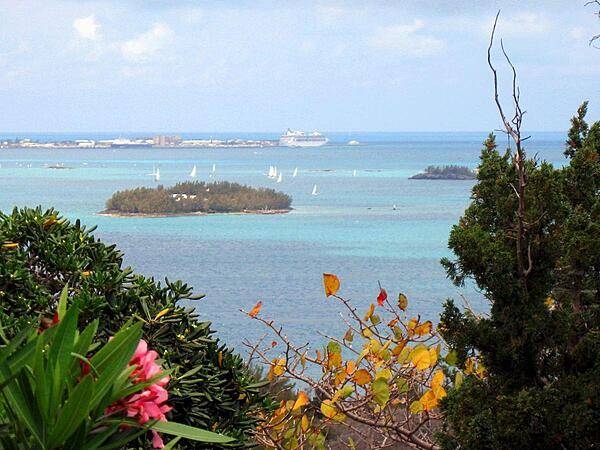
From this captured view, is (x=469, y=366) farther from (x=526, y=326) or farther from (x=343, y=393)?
(x=343, y=393)

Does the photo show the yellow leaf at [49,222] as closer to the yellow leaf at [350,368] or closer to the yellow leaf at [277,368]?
the yellow leaf at [277,368]

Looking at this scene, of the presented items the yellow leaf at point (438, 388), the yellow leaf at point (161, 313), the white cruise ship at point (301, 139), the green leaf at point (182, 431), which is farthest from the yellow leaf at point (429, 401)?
the white cruise ship at point (301, 139)

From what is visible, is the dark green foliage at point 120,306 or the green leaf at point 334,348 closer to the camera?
the dark green foliage at point 120,306

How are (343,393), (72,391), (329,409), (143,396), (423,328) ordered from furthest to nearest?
1. (423,328)
2. (329,409)
3. (343,393)
4. (143,396)
5. (72,391)

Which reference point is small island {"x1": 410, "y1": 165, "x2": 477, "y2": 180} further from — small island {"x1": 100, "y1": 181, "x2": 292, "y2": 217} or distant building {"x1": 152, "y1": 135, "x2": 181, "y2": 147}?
distant building {"x1": 152, "y1": 135, "x2": 181, "y2": 147}

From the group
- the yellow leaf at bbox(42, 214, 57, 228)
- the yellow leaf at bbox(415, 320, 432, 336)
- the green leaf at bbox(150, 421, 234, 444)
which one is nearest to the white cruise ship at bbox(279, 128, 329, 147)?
the yellow leaf at bbox(415, 320, 432, 336)

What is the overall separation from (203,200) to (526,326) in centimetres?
5891

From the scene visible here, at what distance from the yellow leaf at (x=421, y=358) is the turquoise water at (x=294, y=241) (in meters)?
2.21

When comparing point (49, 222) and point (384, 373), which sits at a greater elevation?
point (49, 222)

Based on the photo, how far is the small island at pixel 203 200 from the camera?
198ft

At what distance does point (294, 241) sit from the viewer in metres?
45.9

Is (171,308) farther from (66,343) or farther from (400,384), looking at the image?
(400,384)

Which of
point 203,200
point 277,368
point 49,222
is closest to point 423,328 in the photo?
point 277,368

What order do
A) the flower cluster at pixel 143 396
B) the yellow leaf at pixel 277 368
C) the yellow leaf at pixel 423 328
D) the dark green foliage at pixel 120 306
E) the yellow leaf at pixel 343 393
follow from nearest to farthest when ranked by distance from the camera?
the flower cluster at pixel 143 396, the dark green foliage at pixel 120 306, the yellow leaf at pixel 343 393, the yellow leaf at pixel 277 368, the yellow leaf at pixel 423 328
